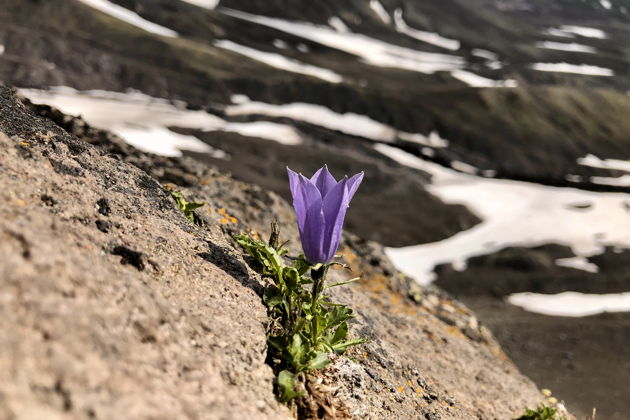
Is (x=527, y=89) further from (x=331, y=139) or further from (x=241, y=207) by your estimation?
(x=241, y=207)

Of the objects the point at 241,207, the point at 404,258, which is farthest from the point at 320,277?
the point at 404,258

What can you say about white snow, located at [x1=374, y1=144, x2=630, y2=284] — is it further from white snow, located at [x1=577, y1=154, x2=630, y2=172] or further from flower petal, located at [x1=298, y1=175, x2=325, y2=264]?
flower petal, located at [x1=298, y1=175, x2=325, y2=264]

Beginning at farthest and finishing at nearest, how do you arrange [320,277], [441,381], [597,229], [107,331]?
[597,229]
[441,381]
[320,277]
[107,331]

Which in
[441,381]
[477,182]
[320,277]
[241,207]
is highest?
[320,277]

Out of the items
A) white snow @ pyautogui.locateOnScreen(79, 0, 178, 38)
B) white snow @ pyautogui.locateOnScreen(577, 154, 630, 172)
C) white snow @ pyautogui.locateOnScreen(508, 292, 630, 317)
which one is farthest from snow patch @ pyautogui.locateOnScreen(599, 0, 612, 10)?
white snow @ pyautogui.locateOnScreen(508, 292, 630, 317)

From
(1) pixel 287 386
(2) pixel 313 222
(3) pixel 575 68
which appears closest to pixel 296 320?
(1) pixel 287 386

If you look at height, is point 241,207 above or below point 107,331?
below
